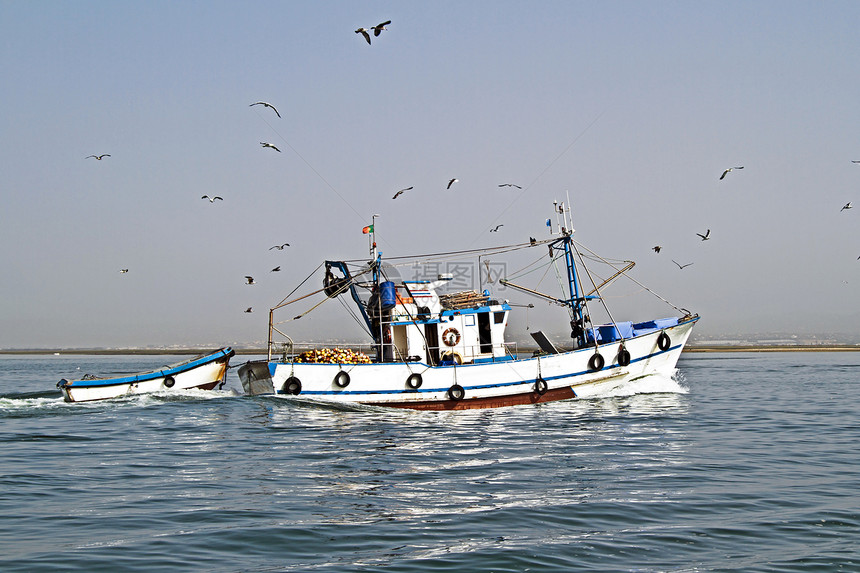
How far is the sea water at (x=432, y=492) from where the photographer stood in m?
8.04

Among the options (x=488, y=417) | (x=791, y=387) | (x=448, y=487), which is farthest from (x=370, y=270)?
(x=791, y=387)

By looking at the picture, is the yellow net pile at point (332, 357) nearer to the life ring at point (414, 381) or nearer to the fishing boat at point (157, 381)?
the life ring at point (414, 381)

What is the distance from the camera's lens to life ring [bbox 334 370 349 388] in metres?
23.4

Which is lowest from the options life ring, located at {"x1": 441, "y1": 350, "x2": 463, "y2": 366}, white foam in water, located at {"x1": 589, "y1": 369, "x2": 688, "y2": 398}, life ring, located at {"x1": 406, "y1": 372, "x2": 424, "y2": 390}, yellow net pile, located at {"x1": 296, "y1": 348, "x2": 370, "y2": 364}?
white foam in water, located at {"x1": 589, "y1": 369, "x2": 688, "y2": 398}

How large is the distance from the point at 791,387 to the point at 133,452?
30.4 m

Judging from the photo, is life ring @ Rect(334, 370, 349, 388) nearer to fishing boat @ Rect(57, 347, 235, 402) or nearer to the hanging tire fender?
fishing boat @ Rect(57, 347, 235, 402)

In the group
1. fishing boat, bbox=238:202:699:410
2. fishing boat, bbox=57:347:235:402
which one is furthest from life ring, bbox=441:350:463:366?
fishing boat, bbox=57:347:235:402

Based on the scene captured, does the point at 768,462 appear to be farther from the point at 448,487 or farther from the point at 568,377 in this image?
the point at 568,377

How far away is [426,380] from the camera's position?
937 inches

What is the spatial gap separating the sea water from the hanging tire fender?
438cm

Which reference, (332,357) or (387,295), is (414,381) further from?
(387,295)

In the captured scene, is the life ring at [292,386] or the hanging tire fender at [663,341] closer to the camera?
the life ring at [292,386]

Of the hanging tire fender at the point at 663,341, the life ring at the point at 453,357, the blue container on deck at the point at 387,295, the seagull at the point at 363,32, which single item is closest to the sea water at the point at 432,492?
the life ring at the point at 453,357

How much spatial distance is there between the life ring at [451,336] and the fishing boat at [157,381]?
11.1m
